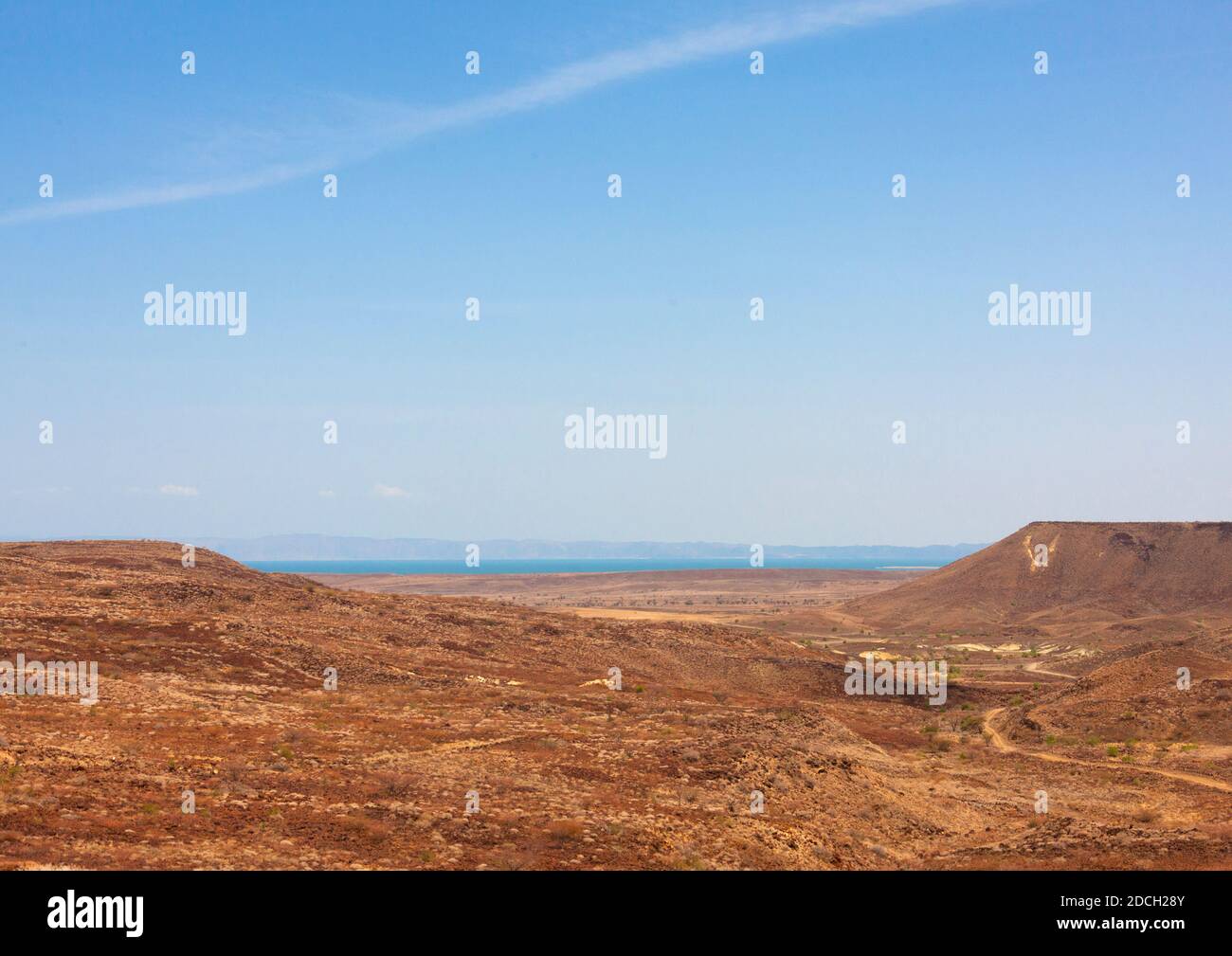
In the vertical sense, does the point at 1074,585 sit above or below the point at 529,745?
below

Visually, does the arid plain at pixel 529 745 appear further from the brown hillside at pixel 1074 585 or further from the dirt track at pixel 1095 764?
the brown hillside at pixel 1074 585

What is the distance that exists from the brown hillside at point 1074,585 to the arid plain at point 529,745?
36.9m

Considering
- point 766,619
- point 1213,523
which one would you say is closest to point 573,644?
point 766,619

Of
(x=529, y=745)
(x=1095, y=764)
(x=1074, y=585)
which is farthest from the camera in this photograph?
(x=1074, y=585)

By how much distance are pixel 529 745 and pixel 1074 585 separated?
10337cm

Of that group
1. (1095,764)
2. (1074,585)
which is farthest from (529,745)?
(1074,585)

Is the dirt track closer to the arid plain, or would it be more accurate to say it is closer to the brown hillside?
the arid plain

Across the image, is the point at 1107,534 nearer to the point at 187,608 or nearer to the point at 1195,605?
the point at 1195,605

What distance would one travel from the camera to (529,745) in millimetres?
28562

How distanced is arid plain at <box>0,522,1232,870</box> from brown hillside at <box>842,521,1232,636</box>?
36914 millimetres

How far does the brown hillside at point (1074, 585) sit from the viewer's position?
10619 centimetres

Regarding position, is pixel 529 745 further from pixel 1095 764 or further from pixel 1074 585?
pixel 1074 585

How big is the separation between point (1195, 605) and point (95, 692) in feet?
366

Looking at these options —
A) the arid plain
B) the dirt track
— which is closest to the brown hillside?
the arid plain
